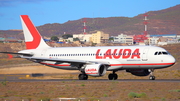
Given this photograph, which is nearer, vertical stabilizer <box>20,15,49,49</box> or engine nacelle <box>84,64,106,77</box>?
engine nacelle <box>84,64,106,77</box>

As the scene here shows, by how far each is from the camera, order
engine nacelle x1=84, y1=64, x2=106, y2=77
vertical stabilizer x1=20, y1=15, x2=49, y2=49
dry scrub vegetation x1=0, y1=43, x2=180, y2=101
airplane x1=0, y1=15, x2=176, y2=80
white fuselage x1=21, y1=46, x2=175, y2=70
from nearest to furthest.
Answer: dry scrub vegetation x1=0, y1=43, x2=180, y2=101, white fuselage x1=21, y1=46, x2=175, y2=70, airplane x1=0, y1=15, x2=176, y2=80, engine nacelle x1=84, y1=64, x2=106, y2=77, vertical stabilizer x1=20, y1=15, x2=49, y2=49

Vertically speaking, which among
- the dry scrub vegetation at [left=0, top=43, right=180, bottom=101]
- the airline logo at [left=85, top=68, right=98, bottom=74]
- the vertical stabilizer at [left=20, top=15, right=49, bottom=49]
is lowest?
the dry scrub vegetation at [left=0, top=43, right=180, bottom=101]

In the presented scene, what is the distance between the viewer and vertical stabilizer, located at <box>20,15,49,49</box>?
4869 centimetres

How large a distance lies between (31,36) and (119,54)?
47.9 feet

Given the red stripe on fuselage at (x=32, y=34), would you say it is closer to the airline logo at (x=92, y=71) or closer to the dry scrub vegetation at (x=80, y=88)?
the dry scrub vegetation at (x=80, y=88)

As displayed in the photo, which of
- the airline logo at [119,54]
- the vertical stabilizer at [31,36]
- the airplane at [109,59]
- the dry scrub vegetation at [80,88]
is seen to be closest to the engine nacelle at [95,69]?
the airplane at [109,59]

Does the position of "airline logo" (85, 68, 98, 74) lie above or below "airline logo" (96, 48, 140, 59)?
below

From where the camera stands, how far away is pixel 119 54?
4028 centimetres

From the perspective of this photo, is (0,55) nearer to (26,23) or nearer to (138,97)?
(26,23)

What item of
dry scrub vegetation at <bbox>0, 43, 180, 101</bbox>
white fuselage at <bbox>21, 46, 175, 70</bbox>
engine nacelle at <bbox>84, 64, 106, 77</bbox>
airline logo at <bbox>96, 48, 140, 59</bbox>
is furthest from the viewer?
airline logo at <bbox>96, 48, 140, 59</bbox>

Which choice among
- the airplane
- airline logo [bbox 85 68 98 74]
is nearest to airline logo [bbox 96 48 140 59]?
the airplane

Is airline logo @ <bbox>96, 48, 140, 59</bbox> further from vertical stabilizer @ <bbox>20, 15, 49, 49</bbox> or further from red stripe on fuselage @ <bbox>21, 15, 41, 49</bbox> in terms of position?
red stripe on fuselage @ <bbox>21, 15, 41, 49</bbox>

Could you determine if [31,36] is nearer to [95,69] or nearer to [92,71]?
[92,71]

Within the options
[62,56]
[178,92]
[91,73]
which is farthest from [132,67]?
[178,92]
